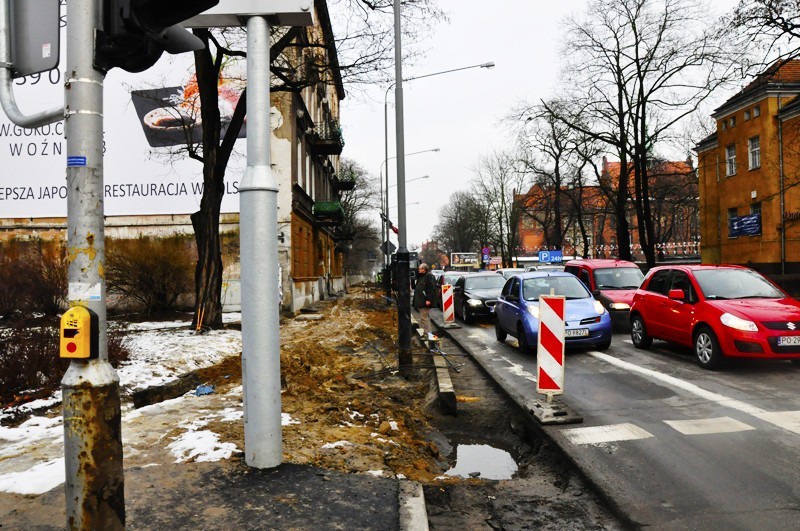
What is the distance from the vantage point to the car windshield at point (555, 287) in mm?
12625

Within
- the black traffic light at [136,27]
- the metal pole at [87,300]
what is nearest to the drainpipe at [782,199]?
the black traffic light at [136,27]

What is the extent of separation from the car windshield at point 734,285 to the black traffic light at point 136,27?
9314mm

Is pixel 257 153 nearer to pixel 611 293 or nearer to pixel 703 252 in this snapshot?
pixel 611 293

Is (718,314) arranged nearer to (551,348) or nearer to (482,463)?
(551,348)

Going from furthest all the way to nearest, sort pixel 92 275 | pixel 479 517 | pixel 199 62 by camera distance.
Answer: pixel 199 62 → pixel 479 517 → pixel 92 275

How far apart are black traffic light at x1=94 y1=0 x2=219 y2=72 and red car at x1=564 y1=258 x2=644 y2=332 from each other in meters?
13.6

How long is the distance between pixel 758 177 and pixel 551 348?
3251 centimetres

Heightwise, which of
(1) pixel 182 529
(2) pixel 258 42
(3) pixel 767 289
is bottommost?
(1) pixel 182 529

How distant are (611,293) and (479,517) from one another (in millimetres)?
11858

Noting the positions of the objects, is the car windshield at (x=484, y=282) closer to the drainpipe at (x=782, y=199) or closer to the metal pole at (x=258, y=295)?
the metal pole at (x=258, y=295)

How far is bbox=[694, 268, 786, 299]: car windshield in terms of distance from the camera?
31.5 feet

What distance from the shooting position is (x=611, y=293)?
49.3 feet

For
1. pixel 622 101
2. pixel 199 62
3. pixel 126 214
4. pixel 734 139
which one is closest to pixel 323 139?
pixel 126 214

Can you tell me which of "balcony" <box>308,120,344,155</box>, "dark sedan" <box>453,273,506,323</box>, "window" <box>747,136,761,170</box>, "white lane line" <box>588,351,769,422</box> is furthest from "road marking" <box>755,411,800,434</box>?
"window" <box>747,136,761,170</box>
